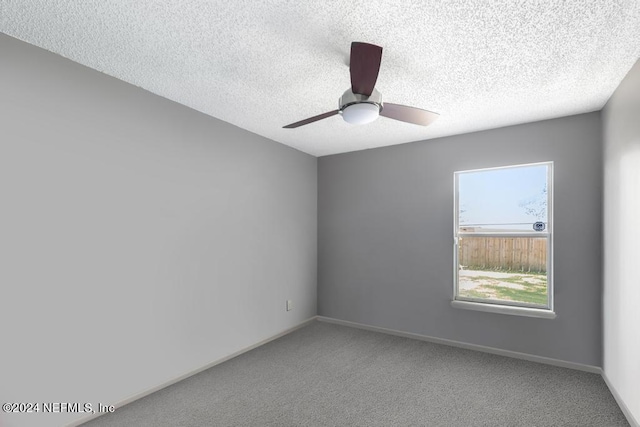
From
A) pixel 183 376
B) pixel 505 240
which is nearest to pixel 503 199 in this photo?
pixel 505 240

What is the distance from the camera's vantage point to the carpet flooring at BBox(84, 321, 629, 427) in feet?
7.40

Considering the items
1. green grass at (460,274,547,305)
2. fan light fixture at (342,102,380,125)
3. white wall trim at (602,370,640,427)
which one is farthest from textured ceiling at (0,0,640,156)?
white wall trim at (602,370,640,427)

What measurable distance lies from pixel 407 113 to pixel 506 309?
2.44 metres

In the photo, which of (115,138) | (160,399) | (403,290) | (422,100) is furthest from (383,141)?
(160,399)

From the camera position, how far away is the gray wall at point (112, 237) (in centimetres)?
195

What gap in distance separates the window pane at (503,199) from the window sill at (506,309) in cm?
83

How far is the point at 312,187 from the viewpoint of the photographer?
4.74m

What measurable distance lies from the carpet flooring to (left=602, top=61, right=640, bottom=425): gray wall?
12.8 inches

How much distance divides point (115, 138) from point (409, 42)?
2.26 meters

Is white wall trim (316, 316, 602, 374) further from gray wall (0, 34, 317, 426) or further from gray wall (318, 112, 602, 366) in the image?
gray wall (0, 34, 317, 426)

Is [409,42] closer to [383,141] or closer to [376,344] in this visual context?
[383,141]

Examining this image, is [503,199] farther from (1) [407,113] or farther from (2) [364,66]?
(2) [364,66]

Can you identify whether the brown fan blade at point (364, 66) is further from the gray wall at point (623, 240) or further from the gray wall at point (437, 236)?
the gray wall at point (437, 236)

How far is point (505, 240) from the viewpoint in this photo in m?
3.49
